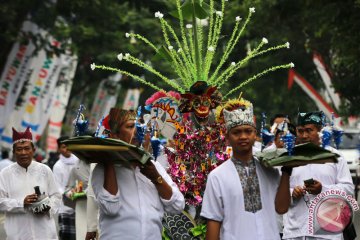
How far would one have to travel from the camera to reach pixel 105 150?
6.95m

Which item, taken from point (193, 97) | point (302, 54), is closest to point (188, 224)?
point (193, 97)

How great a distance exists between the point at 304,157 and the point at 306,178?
247cm

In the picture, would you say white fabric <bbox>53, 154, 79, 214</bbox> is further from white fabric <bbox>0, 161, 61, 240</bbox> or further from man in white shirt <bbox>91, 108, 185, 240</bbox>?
man in white shirt <bbox>91, 108, 185, 240</bbox>

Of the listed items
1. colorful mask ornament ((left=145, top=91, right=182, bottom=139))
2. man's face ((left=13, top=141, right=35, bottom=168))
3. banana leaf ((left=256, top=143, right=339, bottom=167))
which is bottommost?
banana leaf ((left=256, top=143, right=339, bottom=167))

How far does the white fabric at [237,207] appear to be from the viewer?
6.96 m

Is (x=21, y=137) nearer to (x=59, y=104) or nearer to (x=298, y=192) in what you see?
(x=298, y=192)

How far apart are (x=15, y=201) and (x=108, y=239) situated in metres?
3.50

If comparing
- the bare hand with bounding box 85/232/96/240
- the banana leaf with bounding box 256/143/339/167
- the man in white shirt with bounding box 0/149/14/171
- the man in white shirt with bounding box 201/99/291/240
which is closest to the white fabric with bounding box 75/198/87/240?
the bare hand with bounding box 85/232/96/240

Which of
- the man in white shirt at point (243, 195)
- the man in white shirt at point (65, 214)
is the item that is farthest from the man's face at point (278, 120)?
the man in white shirt at point (243, 195)

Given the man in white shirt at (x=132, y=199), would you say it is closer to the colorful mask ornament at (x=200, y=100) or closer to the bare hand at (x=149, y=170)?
the bare hand at (x=149, y=170)

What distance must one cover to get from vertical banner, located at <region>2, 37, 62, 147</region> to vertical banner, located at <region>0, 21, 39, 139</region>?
3.71 feet

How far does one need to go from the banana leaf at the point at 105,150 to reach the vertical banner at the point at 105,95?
1336 inches

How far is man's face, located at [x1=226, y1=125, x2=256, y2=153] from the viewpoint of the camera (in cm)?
709

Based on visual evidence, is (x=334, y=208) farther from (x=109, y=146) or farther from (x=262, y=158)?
(x=109, y=146)
